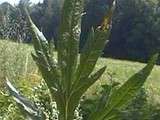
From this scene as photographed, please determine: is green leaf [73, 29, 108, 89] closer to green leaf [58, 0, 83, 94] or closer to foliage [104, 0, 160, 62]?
green leaf [58, 0, 83, 94]

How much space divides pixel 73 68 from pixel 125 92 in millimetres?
165

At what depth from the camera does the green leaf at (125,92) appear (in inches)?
61.8

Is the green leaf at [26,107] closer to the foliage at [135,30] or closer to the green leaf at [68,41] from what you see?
the green leaf at [68,41]

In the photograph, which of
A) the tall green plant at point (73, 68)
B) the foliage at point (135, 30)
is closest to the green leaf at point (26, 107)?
the tall green plant at point (73, 68)

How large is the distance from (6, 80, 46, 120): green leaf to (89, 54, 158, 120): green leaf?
0.54 feet

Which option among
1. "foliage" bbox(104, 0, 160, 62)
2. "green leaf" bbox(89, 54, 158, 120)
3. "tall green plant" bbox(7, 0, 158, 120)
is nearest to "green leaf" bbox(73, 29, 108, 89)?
"tall green plant" bbox(7, 0, 158, 120)

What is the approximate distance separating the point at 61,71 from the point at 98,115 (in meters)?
0.17

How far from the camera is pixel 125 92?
1.58 m

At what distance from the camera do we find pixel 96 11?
46.2 meters

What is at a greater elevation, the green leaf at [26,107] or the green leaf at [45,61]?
the green leaf at [45,61]

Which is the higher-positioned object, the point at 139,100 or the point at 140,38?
the point at 139,100

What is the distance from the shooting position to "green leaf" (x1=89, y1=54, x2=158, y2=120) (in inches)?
61.8

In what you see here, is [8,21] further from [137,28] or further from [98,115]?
[137,28]

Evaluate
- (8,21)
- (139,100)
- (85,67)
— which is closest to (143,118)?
(85,67)
